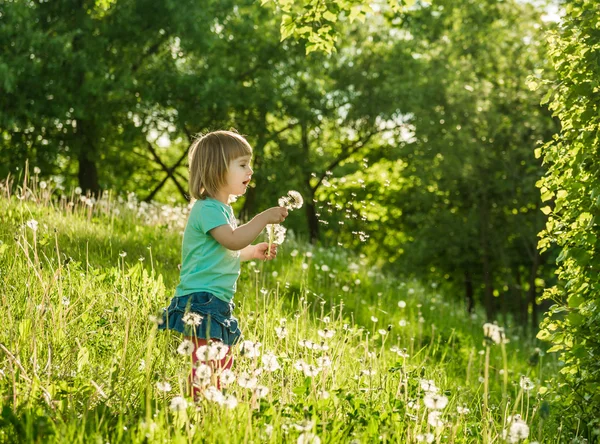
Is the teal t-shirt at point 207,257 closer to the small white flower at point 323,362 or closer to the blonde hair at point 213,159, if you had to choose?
the blonde hair at point 213,159

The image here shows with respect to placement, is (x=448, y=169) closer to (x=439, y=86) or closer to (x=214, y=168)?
(x=439, y=86)

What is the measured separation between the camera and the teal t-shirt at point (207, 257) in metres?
4.00

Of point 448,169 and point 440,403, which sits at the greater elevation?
point 448,169

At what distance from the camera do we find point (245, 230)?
12.7 feet

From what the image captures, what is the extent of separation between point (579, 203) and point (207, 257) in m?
2.44

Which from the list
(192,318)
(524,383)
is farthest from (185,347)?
(524,383)

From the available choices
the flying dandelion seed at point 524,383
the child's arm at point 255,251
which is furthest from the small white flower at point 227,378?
the flying dandelion seed at point 524,383

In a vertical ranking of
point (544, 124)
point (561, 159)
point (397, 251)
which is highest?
point (544, 124)

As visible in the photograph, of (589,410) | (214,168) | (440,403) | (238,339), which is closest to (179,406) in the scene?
(440,403)

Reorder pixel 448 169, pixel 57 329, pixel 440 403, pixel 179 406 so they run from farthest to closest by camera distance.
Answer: pixel 448 169, pixel 57 329, pixel 440 403, pixel 179 406

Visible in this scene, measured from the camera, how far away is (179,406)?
8.72 ft

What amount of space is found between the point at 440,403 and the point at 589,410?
2014mm

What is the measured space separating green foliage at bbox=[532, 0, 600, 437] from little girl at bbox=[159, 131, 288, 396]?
194 cm

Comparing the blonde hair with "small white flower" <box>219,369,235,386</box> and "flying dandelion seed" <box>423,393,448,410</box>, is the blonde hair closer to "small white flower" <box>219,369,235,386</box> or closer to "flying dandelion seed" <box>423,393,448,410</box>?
"small white flower" <box>219,369,235,386</box>
